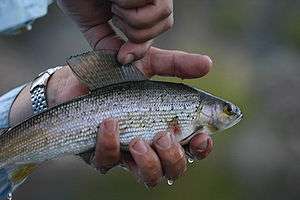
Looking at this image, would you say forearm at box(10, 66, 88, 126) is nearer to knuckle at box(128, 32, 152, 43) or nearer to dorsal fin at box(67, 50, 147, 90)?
dorsal fin at box(67, 50, 147, 90)

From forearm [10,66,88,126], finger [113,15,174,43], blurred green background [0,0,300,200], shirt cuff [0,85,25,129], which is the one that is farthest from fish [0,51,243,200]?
blurred green background [0,0,300,200]

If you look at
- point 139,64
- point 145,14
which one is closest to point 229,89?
point 139,64

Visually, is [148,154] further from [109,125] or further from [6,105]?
[6,105]

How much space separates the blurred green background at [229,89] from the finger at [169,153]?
2.30m

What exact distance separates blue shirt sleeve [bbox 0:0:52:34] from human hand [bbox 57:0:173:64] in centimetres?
17

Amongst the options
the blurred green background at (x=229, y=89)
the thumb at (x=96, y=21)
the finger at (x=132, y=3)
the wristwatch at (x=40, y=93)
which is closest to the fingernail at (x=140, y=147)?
the thumb at (x=96, y=21)

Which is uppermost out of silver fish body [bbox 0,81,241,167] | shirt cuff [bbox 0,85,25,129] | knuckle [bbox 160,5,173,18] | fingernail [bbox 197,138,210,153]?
knuckle [bbox 160,5,173,18]

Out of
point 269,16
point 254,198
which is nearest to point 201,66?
point 254,198

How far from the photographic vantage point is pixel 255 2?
8430 millimetres

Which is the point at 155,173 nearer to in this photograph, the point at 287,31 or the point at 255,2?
the point at 287,31

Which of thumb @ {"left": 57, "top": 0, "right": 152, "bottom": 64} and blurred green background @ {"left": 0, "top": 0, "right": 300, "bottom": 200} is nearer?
thumb @ {"left": 57, "top": 0, "right": 152, "bottom": 64}

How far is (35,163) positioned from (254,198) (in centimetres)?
324

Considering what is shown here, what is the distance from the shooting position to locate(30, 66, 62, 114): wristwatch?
90.1 inches

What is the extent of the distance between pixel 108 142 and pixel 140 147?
0.09 meters
